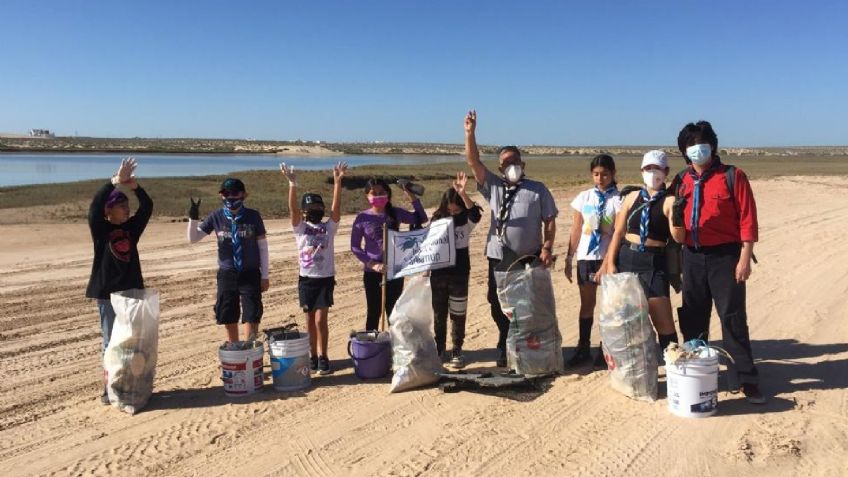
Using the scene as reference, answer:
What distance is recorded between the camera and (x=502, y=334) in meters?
6.53

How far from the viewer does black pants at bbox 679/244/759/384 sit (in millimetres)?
5172

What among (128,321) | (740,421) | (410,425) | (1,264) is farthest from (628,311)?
(1,264)

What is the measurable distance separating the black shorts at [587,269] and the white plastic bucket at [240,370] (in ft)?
9.88

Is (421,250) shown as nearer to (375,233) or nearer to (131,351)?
(375,233)

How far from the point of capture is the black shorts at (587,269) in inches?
239

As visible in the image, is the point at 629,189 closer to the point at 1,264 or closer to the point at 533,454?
the point at 533,454

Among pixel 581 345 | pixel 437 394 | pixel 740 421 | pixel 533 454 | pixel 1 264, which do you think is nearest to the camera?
pixel 533 454

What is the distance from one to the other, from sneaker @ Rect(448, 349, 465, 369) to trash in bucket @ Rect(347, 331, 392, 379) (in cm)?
66

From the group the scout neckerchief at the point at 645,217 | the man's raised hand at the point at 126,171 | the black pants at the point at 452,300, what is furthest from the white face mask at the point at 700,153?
the man's raised hand at the point at 126,171

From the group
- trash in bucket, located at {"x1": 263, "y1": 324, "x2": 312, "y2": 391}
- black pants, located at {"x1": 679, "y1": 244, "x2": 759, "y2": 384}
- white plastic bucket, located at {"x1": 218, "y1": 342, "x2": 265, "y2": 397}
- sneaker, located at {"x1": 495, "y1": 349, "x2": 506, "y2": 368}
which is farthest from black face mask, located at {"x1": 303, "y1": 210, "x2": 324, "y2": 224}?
black pants, located at {"x1": 679, "y1": 244, "x2": 759, "y2": 384}

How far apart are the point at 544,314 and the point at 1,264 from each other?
447 inches

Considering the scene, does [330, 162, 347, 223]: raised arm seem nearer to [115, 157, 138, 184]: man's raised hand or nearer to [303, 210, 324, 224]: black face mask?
[303, 210, 324, 224]: black face mask

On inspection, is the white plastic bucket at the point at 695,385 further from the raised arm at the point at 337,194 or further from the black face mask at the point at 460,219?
the raised arm at the point at 337,194

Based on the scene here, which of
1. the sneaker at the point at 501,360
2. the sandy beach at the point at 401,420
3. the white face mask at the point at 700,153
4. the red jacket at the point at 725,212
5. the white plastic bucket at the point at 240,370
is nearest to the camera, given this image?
the sandy beach at the point at 401,420
